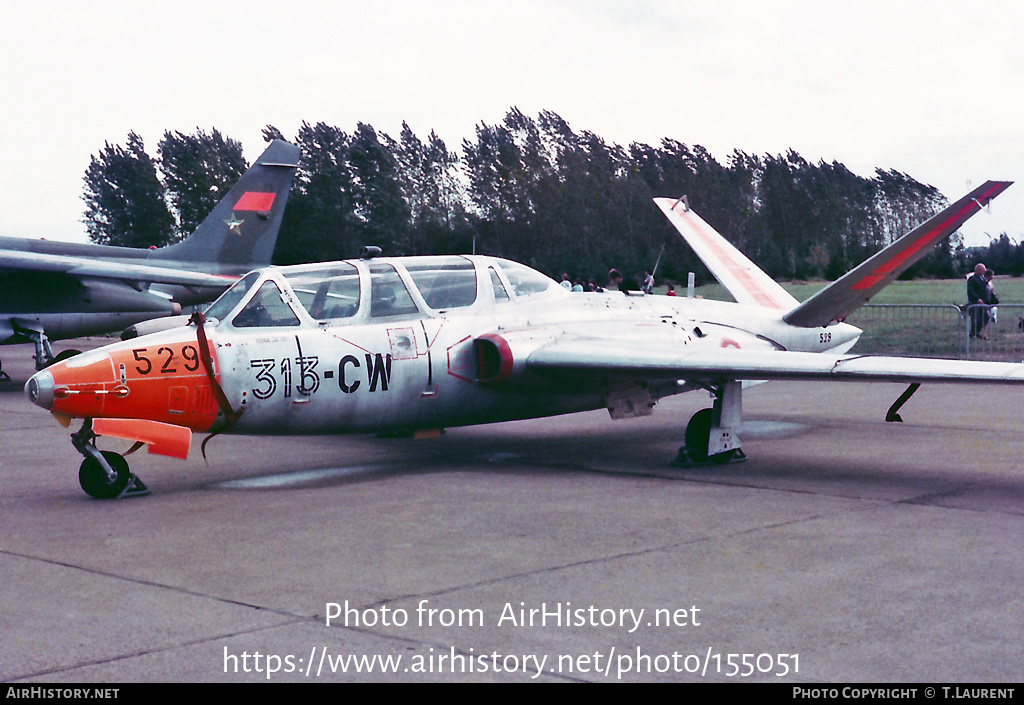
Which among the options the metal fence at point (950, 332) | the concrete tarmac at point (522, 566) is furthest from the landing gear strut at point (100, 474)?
the metal fence at point (950, 332)

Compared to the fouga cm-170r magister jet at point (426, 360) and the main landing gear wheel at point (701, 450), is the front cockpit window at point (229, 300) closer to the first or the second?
the fouga cm-170r magister jet at point (426, 360)

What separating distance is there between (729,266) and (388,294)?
18.2 feet

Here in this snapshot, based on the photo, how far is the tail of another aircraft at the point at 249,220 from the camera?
24.3 m

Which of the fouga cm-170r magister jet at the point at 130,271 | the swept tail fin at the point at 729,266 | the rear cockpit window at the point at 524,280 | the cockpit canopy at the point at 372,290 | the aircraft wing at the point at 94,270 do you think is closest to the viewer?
the cockpit canopy at the point at 372,290

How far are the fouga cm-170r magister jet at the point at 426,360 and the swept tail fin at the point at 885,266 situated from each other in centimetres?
2

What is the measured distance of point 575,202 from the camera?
43.8 meters

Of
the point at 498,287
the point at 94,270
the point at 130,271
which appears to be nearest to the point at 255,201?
the point at 130,271

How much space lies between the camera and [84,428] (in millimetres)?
8039

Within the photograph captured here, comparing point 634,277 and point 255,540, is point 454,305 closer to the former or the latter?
point 255,540

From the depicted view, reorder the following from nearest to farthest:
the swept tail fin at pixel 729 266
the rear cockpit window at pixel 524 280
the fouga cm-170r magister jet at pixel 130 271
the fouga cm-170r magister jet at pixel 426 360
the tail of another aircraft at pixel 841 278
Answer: the fouga cm-170r magister jet at pixel 426 360 → the tail of another aircraft at pixel 841 278 → the rear cockpit window at pixel 524 280 → the swept tail fin at pixel 729 266 → the fouga cm-170r magister jet at pixel 130 271

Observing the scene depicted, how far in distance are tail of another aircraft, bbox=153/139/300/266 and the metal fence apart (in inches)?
548

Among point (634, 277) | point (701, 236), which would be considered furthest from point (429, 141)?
point (701, 236)

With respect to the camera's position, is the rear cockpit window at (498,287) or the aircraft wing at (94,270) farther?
the aircraft wing at (94,270)

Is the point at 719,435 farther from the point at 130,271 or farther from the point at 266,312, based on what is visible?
the point at 130,271
